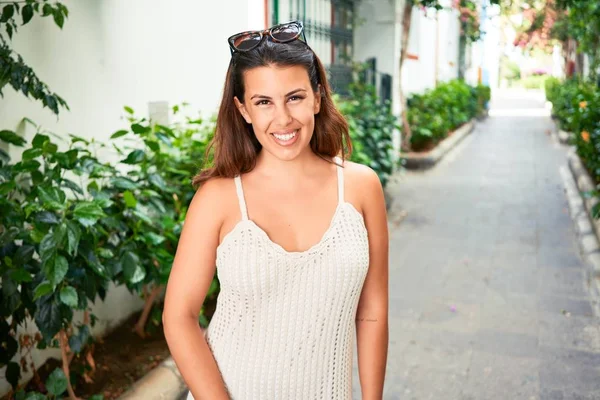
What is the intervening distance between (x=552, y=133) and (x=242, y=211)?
16.2 metres

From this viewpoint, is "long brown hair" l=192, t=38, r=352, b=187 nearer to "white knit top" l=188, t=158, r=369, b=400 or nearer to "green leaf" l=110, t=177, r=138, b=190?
"white knit top" l=188, t=158, r=369, b=400

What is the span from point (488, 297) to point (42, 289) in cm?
354

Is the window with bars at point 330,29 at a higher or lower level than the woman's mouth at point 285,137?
higher

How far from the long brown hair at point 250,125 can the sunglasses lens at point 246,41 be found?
0.05 feet

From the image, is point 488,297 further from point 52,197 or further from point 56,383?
point 52,197

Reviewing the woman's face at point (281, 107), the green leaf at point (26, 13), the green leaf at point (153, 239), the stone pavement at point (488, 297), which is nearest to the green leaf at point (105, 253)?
the green leaf at point (153, 239)

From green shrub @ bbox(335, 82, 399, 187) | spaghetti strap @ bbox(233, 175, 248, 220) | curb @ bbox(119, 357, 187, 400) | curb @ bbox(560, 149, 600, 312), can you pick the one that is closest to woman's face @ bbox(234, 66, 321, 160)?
spaghetti strap @ bbox(233, 175, 248, 220)

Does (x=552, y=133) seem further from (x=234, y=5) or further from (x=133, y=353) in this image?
(x=133, y=353)

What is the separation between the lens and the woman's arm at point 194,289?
5.15ft

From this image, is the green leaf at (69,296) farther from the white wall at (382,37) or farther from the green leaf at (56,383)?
the white wall at (382,37)

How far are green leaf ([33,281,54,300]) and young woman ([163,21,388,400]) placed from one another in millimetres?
860

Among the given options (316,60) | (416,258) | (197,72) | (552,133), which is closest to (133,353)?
(197,72)

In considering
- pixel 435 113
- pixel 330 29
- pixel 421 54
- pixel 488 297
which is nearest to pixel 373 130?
pixel 330 29

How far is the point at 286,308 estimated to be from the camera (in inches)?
62.1
